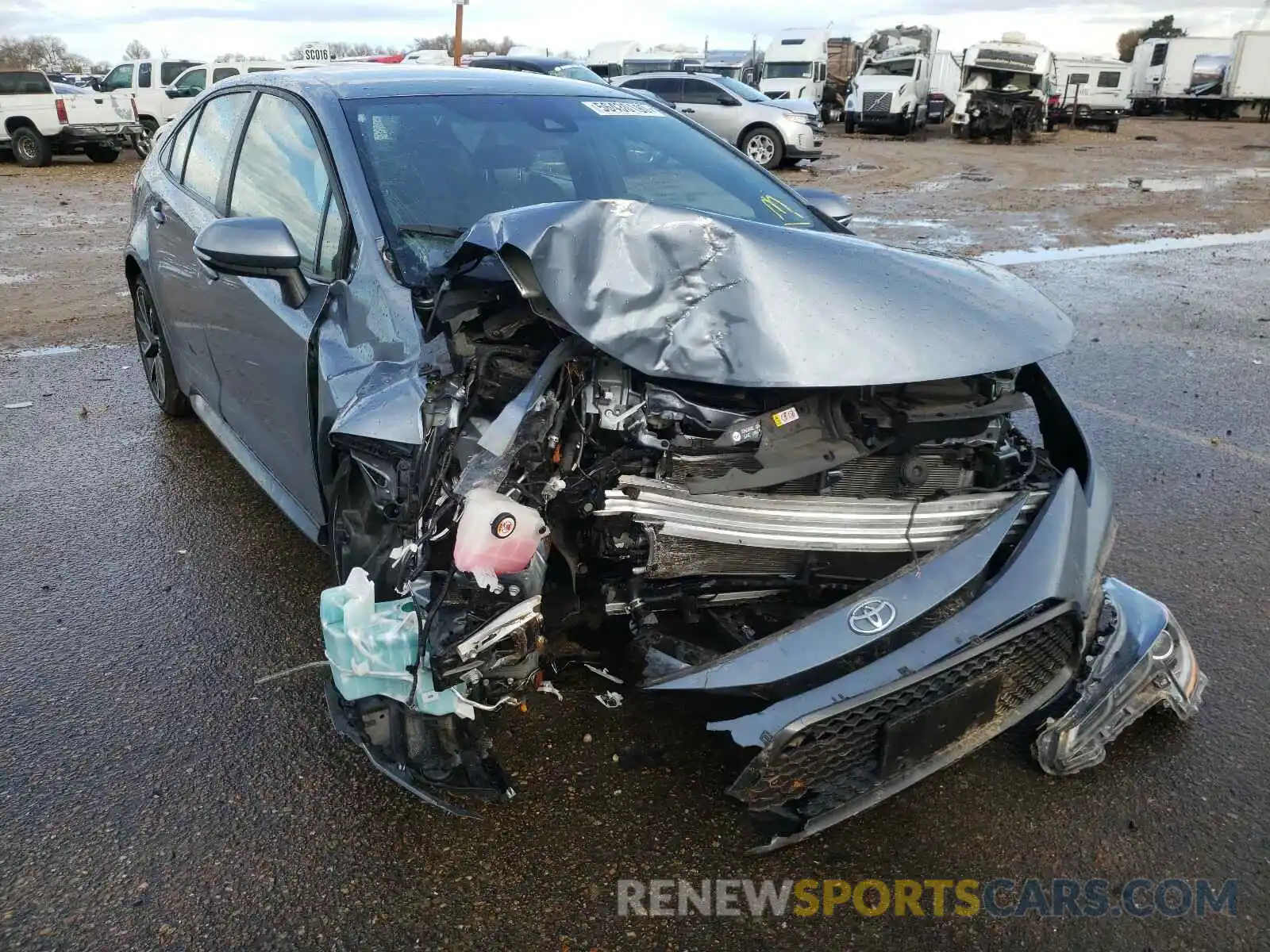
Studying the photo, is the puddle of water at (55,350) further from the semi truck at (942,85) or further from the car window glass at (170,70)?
the semi truck at (942,85)

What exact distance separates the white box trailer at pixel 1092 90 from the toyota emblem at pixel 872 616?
105 feet

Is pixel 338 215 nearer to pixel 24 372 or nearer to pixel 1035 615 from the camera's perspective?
pixel 1035 615

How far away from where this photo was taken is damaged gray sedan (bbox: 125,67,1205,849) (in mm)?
2113

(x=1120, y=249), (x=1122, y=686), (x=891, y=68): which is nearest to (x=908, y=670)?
(x=1122, y=686)

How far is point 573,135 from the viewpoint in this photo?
3.45m

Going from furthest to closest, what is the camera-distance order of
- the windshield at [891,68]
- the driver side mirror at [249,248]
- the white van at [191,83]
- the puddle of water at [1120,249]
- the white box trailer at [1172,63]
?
the white box trailer at [1172,63]
the windshield at [891,68]
the white van at [191,83]
the puddle of water at [1120,249]
the driver side mirror at [249,248]

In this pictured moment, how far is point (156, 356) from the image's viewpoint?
16.2 feet

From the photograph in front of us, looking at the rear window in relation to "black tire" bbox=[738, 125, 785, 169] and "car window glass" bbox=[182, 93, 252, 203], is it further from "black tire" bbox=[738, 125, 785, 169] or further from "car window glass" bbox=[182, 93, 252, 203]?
"car window glass" bbox=[182, 93, 252, 203]

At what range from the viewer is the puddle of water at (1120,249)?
30.6ft

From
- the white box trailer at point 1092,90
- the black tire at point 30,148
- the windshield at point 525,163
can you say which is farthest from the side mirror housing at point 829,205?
the white box trailer at point 1092,90

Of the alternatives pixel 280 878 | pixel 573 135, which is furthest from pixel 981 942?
pixel 573 135

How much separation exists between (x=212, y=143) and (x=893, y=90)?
24886 mm

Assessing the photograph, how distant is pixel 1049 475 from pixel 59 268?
9307mm

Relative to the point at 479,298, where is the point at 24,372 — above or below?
below
